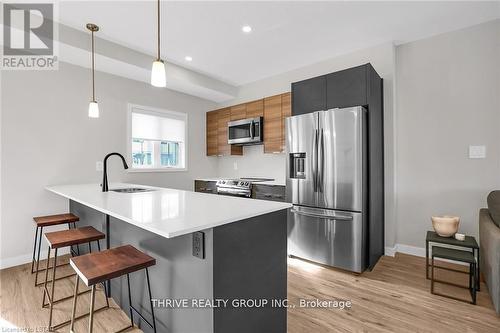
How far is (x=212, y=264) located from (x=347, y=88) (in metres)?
2.43

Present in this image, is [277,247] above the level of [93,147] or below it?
below

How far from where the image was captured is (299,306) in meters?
2.07

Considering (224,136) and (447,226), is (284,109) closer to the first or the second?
(224,136)

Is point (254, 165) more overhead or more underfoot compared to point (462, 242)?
more overhead

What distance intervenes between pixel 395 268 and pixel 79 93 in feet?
14.8

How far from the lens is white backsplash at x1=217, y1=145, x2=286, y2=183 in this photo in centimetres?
421

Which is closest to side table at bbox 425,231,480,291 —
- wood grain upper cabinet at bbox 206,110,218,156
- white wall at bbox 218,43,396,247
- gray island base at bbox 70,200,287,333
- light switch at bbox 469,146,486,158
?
white wall at bbox 218,43,396,247

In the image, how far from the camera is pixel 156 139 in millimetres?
4246

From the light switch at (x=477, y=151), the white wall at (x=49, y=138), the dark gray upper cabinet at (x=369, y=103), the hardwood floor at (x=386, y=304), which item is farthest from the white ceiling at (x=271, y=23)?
the hardwood floor at (x=386, y=304)

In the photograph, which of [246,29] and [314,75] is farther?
[314,75]

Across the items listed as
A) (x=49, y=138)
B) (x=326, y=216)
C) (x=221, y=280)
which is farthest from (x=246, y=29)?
(x=49, y=138)

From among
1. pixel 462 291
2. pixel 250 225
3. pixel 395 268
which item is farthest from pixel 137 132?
pixel 462 291

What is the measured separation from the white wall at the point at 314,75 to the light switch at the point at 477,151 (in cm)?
75

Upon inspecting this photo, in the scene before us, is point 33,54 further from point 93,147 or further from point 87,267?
point 87,267
